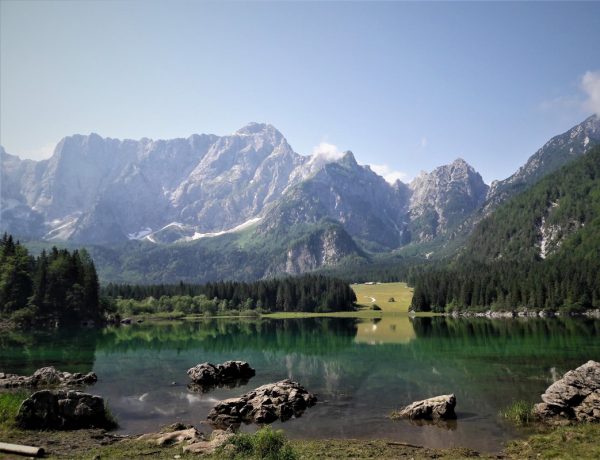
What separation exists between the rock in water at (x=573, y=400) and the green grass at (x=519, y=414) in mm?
1007

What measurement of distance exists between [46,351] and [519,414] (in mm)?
80685

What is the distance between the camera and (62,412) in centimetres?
→ 3606

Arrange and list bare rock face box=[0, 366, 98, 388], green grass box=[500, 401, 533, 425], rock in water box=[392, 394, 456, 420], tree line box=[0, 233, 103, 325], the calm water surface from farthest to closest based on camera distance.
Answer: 1. tree line box=[0, 233, 103, 325]
2. bare rock face box=[0, 366, 98, 388]
3. rock in water box=[392, 394, 456, 420]
4. the calm water surface
5. green grass box=[500, 401, 533, 425]

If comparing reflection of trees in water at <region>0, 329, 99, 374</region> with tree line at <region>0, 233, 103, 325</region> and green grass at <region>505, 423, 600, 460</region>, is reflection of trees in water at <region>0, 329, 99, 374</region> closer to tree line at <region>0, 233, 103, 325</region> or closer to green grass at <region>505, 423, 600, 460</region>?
tree line at <region>0, 233, 103, 325</region>

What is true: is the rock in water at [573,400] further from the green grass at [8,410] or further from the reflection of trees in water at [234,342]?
the reflection of trees in water at [234,342]

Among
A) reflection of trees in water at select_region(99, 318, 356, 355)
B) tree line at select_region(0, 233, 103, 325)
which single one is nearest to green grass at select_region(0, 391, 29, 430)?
reflection of trees in water at select_region(99, 318, 356, 355)

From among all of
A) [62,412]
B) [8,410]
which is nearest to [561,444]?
[62,412]

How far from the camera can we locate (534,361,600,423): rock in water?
37.5 m

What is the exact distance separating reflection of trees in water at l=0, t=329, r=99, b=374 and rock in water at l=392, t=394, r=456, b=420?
47646 millimetres

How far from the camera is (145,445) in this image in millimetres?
30734

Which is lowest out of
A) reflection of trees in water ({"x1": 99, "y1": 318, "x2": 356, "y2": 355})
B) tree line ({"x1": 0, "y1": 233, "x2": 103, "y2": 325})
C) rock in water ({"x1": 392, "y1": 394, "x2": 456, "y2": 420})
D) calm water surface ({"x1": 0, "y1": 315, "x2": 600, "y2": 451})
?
reflection of trees in water ({"x1": 99, "y1": 318, "x2": 356, "y2": 355})

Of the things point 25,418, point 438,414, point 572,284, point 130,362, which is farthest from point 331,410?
point 572,284

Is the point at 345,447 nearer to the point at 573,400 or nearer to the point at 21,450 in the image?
the point at 21,450

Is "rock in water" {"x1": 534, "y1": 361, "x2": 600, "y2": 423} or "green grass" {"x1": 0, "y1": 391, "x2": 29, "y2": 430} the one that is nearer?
"green grass" {"x1": 0, "y1": 391, "x2": 29, "y2": 430}
